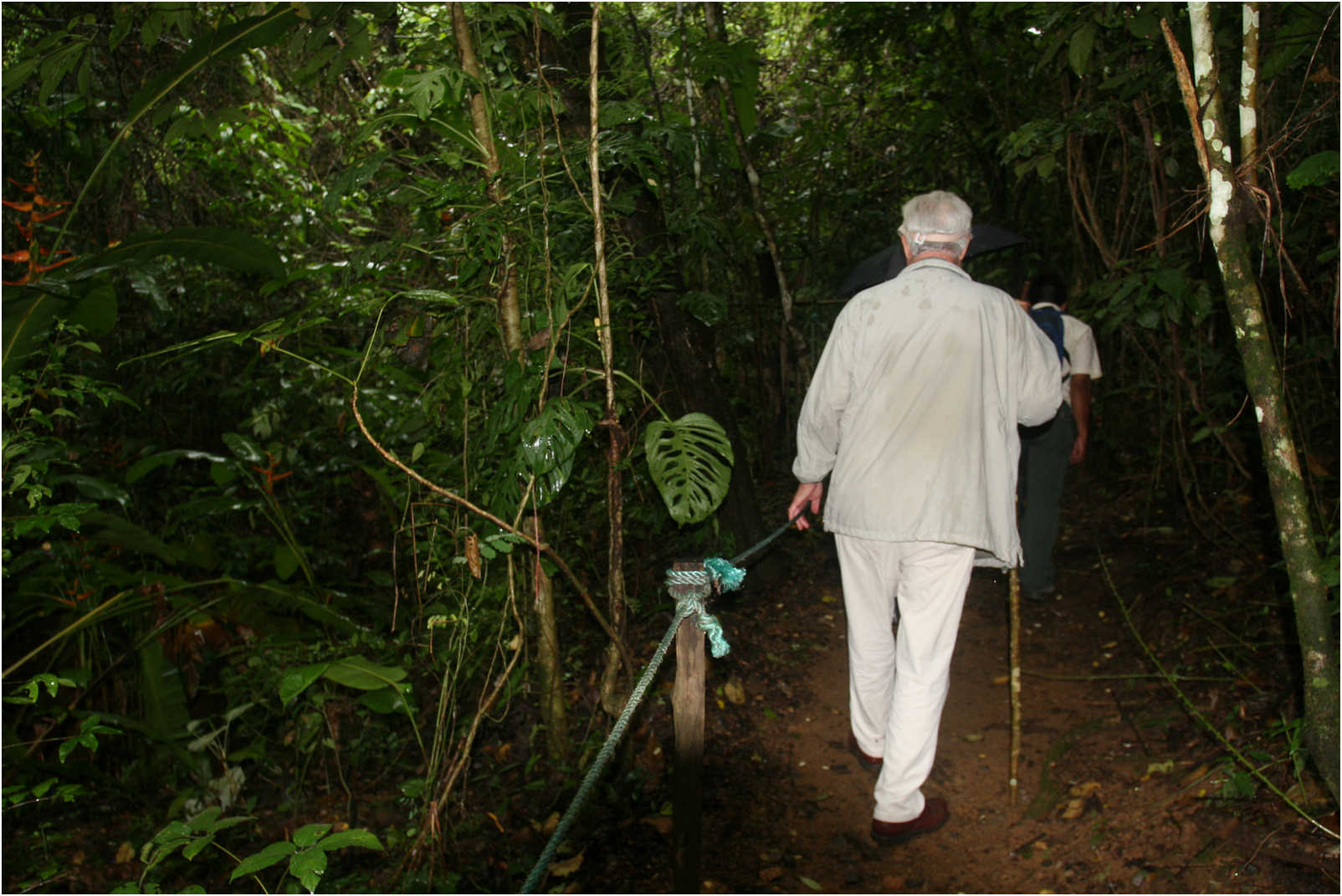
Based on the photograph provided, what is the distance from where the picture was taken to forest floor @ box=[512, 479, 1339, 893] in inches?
116

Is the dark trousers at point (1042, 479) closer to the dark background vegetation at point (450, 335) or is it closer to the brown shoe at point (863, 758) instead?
the dark background vegetation at point (450, 335)

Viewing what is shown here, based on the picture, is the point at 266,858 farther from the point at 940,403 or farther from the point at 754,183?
the point at 754,183

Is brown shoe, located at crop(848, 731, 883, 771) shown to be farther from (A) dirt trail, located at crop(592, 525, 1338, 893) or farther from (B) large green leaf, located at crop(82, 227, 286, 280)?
(B) large green leaf, located at crop(82, 227, 286, 280)

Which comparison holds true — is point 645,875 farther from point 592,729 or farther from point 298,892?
point 298,892

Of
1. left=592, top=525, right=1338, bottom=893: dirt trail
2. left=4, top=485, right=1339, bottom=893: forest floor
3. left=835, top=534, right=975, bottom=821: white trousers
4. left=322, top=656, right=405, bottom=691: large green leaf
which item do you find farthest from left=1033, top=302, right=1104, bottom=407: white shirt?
left=322, top=656, right=405, bottom=691: large green leaf

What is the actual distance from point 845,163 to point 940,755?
16.4 ft

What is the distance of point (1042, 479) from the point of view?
4914mm

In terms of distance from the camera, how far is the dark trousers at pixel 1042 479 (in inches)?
192

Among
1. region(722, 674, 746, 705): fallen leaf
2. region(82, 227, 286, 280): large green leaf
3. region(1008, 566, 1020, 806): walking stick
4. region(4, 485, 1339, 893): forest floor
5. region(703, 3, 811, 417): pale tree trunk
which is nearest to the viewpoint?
region(4, 485, 1339, 893): forest floor

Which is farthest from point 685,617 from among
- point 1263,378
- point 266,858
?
point 1263,378

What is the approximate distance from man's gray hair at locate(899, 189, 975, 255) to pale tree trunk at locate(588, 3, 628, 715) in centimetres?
103

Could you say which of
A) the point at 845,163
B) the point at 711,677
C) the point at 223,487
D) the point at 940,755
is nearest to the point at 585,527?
the point at 711,677

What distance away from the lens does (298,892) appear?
2893 millimetres

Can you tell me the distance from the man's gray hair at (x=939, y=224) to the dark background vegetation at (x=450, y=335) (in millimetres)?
697
